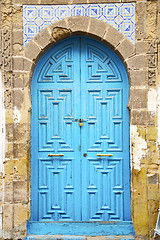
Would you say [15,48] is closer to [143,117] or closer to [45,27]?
[45,27]

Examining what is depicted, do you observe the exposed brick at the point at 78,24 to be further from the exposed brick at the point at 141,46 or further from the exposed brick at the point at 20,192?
the exposed brick at the point at 20,192

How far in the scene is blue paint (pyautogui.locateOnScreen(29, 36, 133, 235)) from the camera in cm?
458

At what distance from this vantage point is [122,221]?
4.54 metres

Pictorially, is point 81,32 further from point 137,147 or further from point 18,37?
point 137,147

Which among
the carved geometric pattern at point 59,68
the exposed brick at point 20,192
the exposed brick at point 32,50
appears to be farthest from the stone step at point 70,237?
the exposed brick at point 32,50

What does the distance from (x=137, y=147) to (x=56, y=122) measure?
1.29 metres

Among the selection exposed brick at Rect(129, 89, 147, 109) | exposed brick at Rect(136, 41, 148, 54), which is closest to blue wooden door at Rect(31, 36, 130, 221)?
exposed brick at Rect(129, 89, 147, 109)

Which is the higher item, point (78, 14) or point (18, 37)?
point (78, 14)

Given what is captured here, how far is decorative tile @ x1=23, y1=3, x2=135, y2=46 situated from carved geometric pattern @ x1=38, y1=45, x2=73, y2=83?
465mm

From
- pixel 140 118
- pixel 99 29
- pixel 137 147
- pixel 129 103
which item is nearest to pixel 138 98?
pixel 129 103

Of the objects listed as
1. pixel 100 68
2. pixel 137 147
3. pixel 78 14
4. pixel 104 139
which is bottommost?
pixel 137 147

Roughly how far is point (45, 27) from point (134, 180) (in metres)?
2.65

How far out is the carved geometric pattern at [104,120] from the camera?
4586 mm

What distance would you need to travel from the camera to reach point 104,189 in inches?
180
